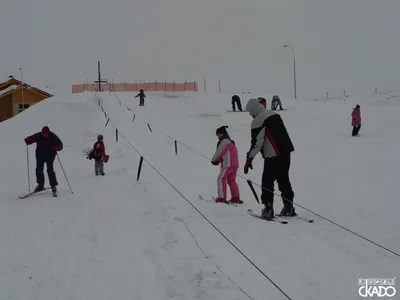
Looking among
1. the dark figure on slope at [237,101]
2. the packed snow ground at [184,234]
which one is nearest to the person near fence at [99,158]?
the packed snow ground at [184,234]

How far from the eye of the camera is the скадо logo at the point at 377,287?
4184 millimetres

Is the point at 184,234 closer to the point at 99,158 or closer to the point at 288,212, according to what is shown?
the point at 288,212

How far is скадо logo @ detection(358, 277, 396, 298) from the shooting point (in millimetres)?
4184

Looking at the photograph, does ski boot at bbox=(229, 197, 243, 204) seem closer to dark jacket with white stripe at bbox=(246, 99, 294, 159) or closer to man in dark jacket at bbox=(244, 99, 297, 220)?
man in dark jacket at bbox=(244, 99, 297, 220)

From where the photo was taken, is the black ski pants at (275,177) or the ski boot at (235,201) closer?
the black ski pants at (275,177)

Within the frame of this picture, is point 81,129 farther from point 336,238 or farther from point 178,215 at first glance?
point 336,238

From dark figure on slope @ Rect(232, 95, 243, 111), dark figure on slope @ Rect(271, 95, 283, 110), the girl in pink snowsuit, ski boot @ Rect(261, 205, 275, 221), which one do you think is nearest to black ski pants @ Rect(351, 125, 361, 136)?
dark figure on slope @ Rect(271, 95, 283, 110)

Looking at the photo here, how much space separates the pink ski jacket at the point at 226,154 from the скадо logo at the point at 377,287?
438 cm

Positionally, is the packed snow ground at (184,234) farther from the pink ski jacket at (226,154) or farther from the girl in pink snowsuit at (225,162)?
the pink ski jacket at (226,154)

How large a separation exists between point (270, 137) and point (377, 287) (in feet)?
10.7

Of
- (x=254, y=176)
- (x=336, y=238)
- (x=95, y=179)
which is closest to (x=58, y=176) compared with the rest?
(x=95, y=179)

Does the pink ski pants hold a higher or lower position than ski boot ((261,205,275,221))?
higher

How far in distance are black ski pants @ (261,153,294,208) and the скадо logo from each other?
8.88 feet

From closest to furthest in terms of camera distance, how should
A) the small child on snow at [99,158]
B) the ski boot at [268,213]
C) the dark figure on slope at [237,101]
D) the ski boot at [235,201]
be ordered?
the ski boot at [268,213] → the ski boot at [235,201] → the small child on snow at [99,158] → the dark figure on slope at [237,101]
